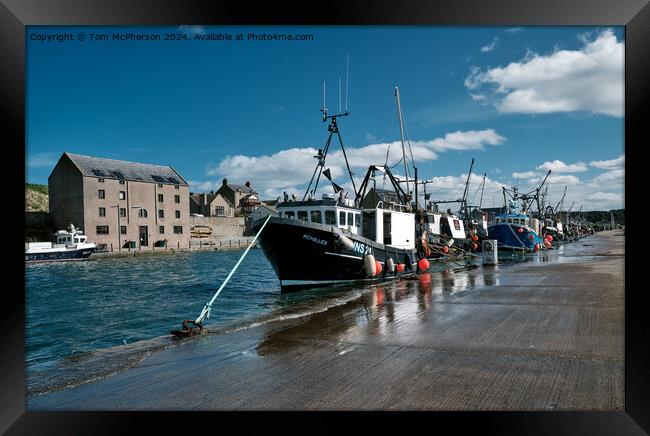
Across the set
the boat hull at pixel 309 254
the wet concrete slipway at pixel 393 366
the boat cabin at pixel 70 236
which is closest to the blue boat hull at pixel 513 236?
the boat hull at pixel 309 254

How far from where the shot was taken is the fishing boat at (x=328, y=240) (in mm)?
14500

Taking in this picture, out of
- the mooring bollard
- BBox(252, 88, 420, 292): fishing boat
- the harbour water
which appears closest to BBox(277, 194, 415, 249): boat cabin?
BBox(252, 88, 420, 292): fishing boat

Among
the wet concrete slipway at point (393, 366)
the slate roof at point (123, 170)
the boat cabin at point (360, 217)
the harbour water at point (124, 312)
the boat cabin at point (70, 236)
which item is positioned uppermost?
the slate roof at point (123, 170)

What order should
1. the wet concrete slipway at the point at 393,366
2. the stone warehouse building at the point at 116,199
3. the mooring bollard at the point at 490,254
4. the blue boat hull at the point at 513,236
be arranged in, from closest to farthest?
the wet concrete slipway at the point at 393,366
the mooring bollard at the point at 490,254
the blue boat hull at the point at 513,236
the stone warehouse building at the point at 116,199

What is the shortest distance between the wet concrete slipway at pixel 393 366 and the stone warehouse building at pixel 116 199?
3013 centimetres

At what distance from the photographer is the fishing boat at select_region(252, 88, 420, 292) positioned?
14.5 metres

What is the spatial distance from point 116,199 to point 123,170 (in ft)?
10.4

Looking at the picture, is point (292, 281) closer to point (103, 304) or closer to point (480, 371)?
point (103, 304)

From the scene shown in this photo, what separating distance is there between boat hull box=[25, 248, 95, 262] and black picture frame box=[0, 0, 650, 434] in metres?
33.1

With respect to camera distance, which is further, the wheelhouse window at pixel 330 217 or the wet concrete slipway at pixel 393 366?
the wheelhouse window at pixel 330 217
